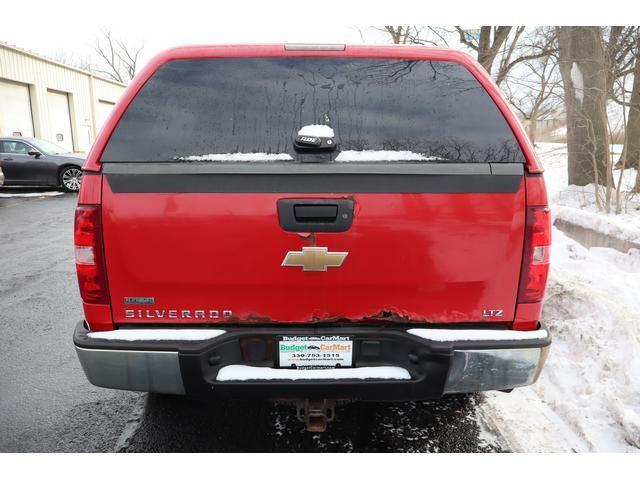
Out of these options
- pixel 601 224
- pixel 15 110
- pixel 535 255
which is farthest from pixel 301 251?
pixel 15 110

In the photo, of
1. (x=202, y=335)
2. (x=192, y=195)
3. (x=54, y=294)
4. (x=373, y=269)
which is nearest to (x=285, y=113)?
(x=192, y=195)

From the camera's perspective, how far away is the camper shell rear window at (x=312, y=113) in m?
1.91

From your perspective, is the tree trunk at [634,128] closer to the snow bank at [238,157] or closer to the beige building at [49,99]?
the snow bank at [238,157]

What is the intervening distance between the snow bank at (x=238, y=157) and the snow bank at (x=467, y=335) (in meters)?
0.99

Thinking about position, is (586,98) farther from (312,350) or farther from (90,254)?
(90,254)

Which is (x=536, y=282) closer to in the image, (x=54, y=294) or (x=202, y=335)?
(x=202, y=335)

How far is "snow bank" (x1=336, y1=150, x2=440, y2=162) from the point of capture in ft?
6.21

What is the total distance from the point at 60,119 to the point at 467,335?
88.7 feet

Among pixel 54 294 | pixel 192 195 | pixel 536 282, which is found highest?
pixel 192 195

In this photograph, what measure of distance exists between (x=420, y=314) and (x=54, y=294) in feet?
15.0

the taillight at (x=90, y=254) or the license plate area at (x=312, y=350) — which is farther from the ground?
the taillight at (x=90, y=254)

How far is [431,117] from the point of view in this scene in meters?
1.99

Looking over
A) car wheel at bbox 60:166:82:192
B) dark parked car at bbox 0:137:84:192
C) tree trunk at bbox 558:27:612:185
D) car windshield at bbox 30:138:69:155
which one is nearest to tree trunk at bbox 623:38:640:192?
tree trunk at bbox 558:27:612:185

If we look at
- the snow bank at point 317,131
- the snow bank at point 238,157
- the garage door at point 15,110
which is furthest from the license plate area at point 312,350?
the garage door at point 15,110
